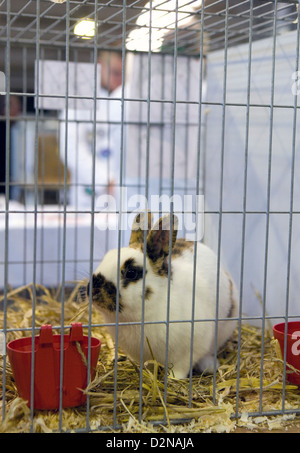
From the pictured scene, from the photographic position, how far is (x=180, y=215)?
239cm

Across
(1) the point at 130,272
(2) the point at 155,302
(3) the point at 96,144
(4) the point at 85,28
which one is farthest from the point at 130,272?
(3) the point at 96,144

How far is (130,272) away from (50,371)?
45 centimetres

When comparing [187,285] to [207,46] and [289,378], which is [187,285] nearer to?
[289,378]

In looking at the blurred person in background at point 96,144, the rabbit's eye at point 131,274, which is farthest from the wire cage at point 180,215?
the blurred person in background at point 96,144

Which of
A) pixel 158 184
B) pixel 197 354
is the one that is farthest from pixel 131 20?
pixel 197 354

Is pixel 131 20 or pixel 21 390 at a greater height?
pixel 131 20

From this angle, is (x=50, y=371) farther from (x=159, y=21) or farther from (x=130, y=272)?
(x=159, y=21)

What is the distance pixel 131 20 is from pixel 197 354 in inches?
55.2

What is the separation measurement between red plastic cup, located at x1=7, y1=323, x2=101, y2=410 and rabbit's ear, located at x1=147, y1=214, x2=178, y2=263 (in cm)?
42

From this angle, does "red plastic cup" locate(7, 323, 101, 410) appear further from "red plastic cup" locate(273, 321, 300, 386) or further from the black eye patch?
"red plastic cup" locate(273, 321, 300, 386)

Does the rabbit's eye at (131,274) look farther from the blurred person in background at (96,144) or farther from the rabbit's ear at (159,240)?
the blurred person in background at (96,144)
